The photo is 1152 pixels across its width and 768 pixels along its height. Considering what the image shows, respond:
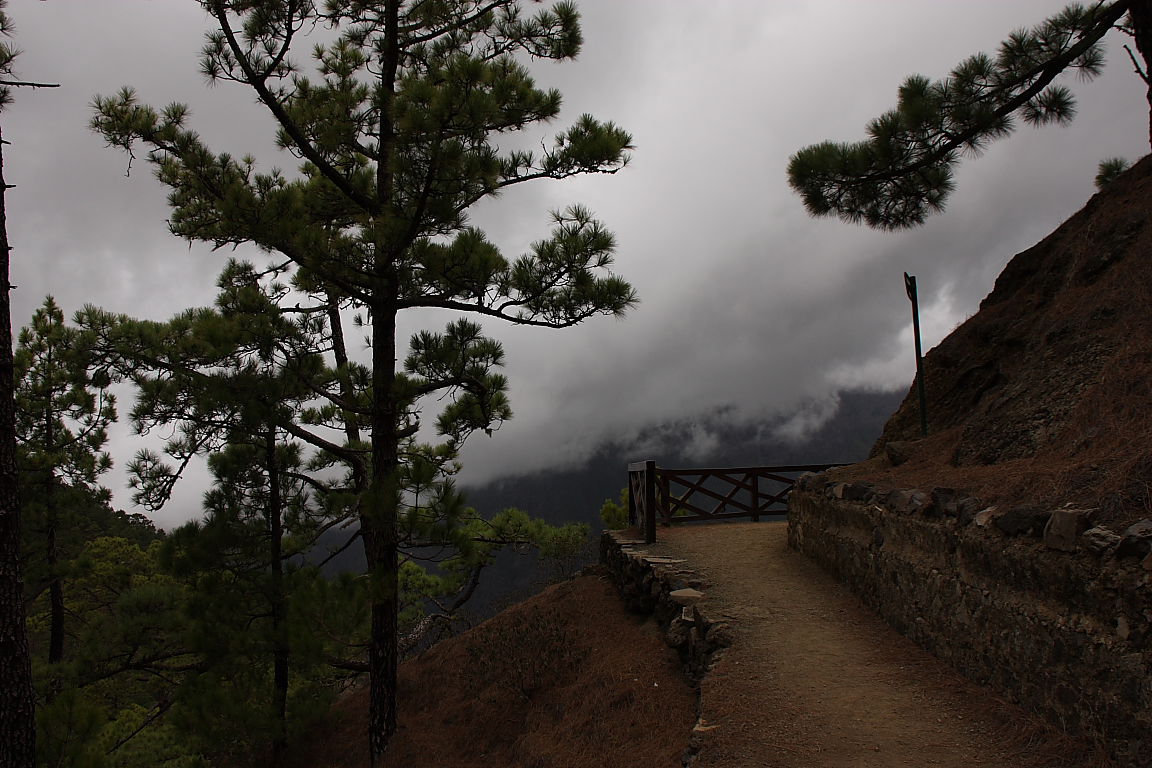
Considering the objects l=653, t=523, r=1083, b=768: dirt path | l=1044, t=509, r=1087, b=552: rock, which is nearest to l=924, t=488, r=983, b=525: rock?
l=1044, t=509, r=1087, b=552: rock

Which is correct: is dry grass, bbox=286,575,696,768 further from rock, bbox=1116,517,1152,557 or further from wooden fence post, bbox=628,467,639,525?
rock, bbox=1116,517,1152,557

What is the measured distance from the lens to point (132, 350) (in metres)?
7.04

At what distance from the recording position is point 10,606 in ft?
15.0

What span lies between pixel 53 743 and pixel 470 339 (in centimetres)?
500

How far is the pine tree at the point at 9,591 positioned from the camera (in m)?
4.46

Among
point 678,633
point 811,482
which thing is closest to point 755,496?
point 811,482

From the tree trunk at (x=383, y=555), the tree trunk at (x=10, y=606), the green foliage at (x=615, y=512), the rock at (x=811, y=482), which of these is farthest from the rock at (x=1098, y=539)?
the green foliage at (x=615, y=512)

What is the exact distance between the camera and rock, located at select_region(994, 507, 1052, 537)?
12.7ft

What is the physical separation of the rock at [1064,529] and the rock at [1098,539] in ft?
0.21

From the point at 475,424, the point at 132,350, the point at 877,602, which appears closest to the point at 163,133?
the point at 132,350

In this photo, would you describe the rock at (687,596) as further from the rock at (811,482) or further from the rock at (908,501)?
the rock at (811,482)

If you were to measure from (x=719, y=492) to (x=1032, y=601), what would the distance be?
25.7ft

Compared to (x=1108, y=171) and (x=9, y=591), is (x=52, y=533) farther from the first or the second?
(x=1108, y=171)

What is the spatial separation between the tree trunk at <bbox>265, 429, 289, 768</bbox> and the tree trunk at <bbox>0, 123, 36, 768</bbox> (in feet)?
9.00
